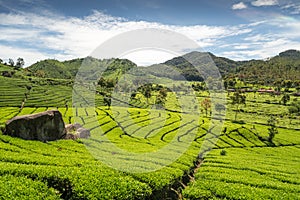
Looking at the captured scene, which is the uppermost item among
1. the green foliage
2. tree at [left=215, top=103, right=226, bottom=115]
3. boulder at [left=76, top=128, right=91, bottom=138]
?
the green foliage

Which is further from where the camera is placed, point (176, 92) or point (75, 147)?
point (176, 92)

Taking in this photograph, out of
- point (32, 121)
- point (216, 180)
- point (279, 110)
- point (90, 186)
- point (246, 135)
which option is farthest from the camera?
point (279, 110)

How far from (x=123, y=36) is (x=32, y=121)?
615 inches

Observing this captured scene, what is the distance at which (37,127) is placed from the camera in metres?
31.4

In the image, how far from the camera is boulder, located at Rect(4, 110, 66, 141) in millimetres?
29688

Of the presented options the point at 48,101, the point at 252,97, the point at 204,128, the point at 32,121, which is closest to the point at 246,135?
the point at 204,128

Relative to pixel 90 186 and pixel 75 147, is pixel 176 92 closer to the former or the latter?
pixel 75 147

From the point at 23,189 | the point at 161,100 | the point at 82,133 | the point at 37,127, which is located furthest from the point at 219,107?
the point at 23,189

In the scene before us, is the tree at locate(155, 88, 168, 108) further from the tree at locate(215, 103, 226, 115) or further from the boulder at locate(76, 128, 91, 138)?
the boulder at locate(76, 128, 91, 138)

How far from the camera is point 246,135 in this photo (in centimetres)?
7981

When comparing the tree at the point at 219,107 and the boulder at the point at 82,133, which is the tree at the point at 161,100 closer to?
the tree at the point at 219,107

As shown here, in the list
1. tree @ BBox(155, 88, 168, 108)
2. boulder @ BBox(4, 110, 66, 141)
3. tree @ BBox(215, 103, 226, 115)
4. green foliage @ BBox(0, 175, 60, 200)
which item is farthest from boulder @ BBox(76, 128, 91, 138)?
tree @ BBox(215, 103, 226, 115)

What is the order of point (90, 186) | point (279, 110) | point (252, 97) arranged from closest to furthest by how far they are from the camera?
point (90, 186)
point (279, 110)
point (252, 97)

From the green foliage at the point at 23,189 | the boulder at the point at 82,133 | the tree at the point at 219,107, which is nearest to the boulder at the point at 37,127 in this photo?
the boulder at the point at 82,133
